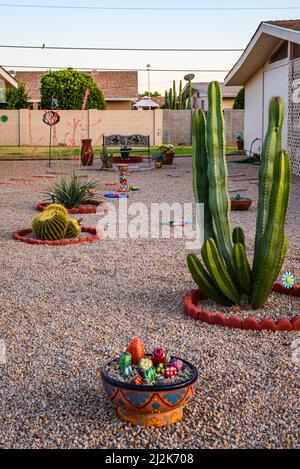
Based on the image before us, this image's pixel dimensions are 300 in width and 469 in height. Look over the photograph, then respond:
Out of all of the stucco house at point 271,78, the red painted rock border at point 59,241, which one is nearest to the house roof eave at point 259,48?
the stucco house at point 271,78

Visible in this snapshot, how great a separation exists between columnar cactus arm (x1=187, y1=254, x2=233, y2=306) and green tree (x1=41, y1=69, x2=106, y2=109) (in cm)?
3173

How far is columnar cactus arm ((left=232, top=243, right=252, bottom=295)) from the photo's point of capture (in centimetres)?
515

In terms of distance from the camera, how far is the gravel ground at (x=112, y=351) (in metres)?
3.41

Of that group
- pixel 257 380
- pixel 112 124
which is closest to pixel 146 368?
pixel 257 380

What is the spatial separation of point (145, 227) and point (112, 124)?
24.8 m

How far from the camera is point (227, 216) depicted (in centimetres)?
532

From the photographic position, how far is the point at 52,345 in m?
4.65

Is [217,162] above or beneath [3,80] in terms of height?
beneath

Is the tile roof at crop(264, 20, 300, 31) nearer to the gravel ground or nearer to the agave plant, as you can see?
the agave plant

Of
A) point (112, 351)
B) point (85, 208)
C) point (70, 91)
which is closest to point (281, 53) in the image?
point (85, 208)

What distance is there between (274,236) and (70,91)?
3317 centimetres

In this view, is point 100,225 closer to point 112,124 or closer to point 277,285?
point 277,285

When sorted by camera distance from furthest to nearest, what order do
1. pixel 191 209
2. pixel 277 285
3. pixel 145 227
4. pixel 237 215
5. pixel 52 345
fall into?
1. pixel 191 209
2. pixel 237 215
3. pixel 145 227
4. pixel 277 285
5. pixel 52 345

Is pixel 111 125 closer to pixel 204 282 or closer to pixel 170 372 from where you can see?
pixel 204 282
